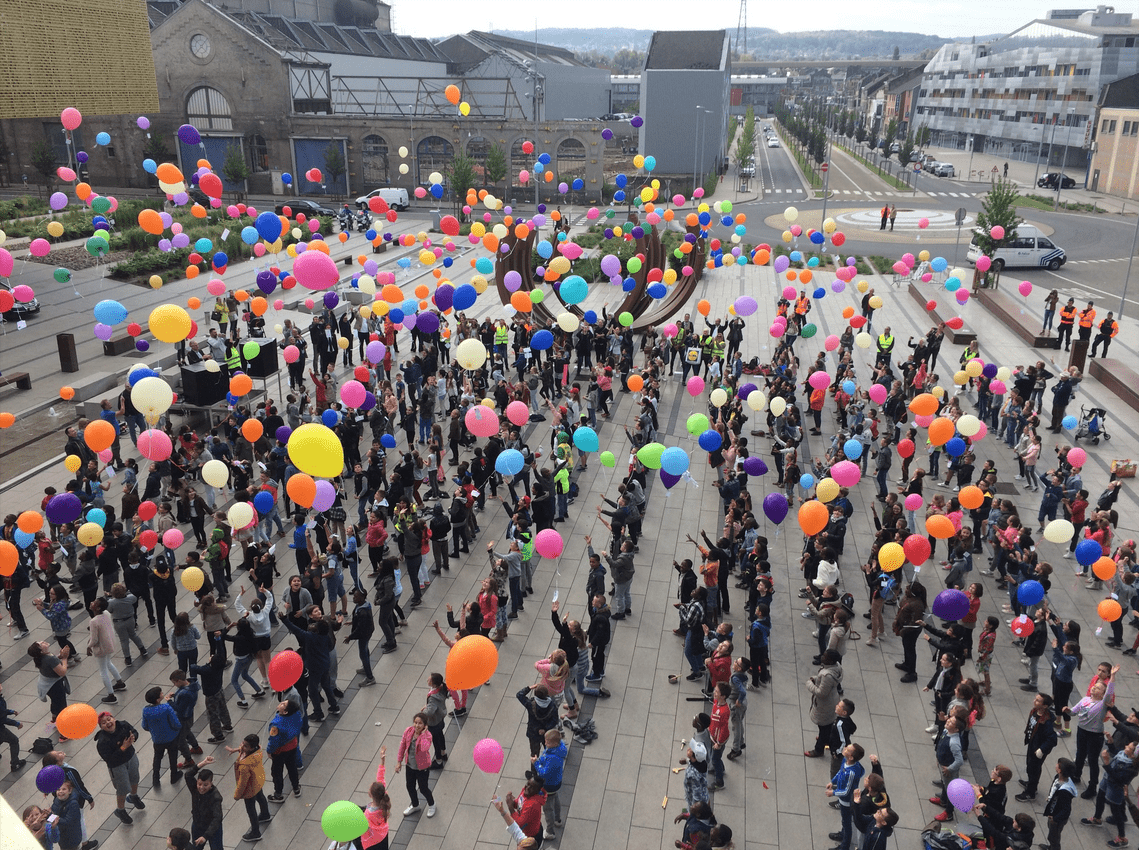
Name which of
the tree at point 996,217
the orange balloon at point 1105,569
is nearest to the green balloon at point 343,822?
the orange balloon at point 1105,569

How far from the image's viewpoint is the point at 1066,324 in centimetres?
2258

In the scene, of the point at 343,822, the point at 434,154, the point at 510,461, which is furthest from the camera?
the point at 434,154

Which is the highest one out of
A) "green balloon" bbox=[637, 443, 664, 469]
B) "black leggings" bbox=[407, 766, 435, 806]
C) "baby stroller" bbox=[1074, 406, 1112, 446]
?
"green balloon" bbox=[637, 443, 664, 469]

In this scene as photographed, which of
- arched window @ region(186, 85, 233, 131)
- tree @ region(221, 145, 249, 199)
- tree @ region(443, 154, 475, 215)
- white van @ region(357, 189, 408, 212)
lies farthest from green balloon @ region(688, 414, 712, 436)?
arched window @ region(186, 85, 233, 131)

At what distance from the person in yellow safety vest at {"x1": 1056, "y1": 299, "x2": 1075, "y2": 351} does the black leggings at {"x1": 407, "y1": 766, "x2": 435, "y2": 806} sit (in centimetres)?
2092

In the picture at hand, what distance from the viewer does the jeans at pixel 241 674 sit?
9.38 metres

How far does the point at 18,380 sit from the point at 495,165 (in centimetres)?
3528

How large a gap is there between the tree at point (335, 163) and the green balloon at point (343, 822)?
52.5 m

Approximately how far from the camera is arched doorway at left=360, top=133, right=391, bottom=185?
54.9 meters

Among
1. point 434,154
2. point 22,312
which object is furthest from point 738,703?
point 434,154

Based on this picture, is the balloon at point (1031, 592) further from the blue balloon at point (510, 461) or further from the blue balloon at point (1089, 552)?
the blue balloon at point (510, 461)

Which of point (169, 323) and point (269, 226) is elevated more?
point (269, 226)

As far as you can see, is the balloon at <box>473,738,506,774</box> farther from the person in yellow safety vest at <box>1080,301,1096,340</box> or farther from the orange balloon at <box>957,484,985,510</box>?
the person in yellow safety vest at <box>1080,301,1096,340</box>

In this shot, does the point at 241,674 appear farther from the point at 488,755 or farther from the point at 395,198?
the point at 395,198
